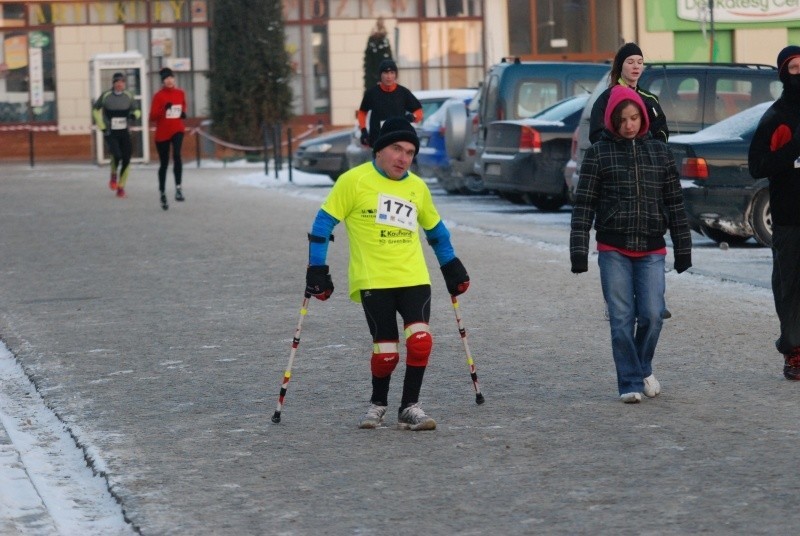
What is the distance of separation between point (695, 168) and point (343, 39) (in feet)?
103

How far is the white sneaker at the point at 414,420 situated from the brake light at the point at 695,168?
8.19m

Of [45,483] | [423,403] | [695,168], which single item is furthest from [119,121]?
[45,483]

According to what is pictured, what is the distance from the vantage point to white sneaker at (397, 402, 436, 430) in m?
7.43

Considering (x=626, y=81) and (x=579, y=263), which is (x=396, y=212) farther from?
(x=626, y=81)

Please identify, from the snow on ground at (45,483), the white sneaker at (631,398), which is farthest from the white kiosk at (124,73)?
the white sneaker at (631,398)

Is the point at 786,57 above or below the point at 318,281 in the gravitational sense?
above

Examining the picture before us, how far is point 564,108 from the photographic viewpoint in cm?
2125

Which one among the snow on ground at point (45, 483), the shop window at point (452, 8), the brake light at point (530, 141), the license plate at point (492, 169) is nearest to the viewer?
the snow on ground at point (45, 483)

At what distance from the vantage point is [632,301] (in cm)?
Result: 817

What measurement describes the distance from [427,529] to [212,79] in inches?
1495

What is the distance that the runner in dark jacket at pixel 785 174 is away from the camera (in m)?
8.76

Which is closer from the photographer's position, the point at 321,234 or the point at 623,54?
the point at 321,234

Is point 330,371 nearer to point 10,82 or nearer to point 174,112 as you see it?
point 174,112

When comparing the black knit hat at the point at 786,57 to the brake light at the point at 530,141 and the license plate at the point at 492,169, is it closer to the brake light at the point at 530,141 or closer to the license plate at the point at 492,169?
the brake light at the point at 530,141
